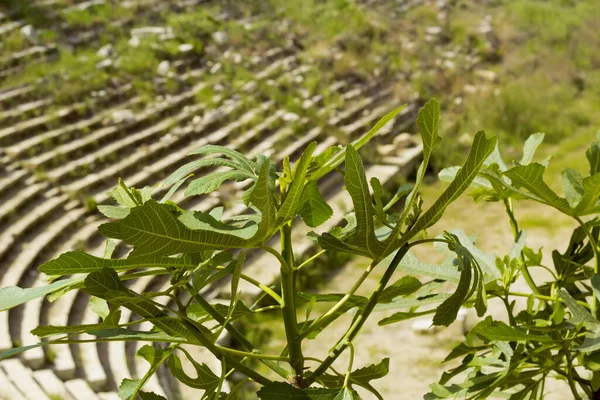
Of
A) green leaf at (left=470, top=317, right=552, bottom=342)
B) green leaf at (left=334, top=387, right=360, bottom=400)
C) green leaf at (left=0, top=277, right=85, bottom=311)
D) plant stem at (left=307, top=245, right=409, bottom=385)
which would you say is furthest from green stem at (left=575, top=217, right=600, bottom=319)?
green leaf at (left=0, top=277, right=85, bottom=311)

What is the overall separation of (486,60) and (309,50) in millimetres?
2781

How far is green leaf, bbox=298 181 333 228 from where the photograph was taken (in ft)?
4.37

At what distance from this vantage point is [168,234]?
1.06m

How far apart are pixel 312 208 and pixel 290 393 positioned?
333 mm

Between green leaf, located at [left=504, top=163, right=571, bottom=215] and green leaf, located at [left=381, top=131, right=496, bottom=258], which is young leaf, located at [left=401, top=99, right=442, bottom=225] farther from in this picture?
green leaf, located at [left=504, top=163, right=571, bottom=215]

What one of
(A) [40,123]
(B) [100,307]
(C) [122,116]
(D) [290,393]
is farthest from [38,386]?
(C) [122,116]

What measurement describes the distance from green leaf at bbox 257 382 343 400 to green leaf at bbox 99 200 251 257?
0.21m

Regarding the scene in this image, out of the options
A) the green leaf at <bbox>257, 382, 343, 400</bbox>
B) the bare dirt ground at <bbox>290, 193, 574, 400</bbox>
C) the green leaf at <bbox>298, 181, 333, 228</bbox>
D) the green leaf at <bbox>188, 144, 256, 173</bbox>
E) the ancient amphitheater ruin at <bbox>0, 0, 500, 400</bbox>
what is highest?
the green leaf at <bbox>188, 144, 256, 173</bbox>

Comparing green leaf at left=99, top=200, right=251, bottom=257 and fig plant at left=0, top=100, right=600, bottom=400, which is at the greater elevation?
green leaf at left=99, top=200, right=251, bottom=257

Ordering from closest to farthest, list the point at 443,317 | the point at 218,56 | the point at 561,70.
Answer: the point at 443,317 < the point at 218,56 < the point at 561,70

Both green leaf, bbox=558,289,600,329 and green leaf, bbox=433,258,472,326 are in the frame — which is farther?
green leaf, bbox=558,289,600,329

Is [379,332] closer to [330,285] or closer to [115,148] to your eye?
[330,285]

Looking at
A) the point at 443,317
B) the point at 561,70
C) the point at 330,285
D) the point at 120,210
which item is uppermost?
the point at 120,210

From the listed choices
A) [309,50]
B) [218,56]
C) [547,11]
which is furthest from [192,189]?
[547,11]
